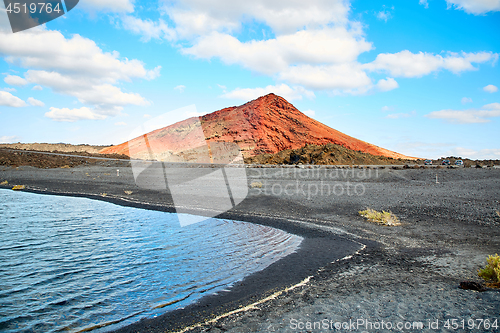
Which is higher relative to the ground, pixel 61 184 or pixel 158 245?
pixel 61 184

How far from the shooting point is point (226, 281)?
6.19 m

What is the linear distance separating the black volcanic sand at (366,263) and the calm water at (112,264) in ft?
2.41

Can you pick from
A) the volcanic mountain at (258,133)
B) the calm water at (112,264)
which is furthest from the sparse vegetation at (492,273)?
the volcanic mountain at (258,133)

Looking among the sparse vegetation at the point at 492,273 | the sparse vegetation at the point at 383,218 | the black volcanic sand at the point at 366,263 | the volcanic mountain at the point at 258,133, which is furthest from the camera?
the volcanic mountain at the point at 258,133

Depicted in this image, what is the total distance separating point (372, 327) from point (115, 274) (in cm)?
555

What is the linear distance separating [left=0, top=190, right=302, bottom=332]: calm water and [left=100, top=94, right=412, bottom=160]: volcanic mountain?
46560mm

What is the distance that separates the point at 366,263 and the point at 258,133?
58.2 meters

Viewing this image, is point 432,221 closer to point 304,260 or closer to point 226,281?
point 304,260

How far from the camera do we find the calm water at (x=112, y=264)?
16.4 feet

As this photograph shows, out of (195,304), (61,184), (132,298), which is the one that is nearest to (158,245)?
(132,298)

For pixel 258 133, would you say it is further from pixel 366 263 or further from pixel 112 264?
pixel 366 263

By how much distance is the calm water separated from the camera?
501 cm

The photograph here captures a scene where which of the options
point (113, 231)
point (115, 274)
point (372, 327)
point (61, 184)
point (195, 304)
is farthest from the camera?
point (61, 184)

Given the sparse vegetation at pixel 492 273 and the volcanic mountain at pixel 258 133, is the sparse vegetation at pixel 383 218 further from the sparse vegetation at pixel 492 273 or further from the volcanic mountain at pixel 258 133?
the volcanic mountain at pixel 258 133
